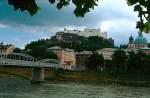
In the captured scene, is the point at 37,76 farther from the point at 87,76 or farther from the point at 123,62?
the point at 123,62

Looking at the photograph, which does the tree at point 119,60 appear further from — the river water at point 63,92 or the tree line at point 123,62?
the river water at point 63,92

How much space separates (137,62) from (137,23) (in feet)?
506

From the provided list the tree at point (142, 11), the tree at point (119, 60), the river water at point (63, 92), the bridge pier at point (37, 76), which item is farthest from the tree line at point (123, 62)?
the tree at point (142, 11)

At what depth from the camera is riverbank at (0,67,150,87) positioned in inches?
5108

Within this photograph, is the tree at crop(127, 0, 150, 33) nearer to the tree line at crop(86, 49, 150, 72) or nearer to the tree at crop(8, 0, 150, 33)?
the tree at crop(8, 0, 150, 33)

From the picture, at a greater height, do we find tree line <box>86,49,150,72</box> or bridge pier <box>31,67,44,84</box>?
tree line <box>86,49,150,72</box>

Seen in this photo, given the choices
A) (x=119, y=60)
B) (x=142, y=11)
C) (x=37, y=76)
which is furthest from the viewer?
(x=119, y=60)

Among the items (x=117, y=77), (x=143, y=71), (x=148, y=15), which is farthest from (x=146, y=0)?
(x=143, y=71)

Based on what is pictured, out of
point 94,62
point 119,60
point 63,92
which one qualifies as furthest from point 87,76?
point 63,92

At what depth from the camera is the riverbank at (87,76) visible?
130 meters

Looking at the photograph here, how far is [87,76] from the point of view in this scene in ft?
462

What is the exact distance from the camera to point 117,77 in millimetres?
142625

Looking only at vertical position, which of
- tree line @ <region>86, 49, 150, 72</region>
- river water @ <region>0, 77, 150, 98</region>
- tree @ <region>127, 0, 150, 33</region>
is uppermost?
tree line @ <region>86, 49, 150, 72</region>

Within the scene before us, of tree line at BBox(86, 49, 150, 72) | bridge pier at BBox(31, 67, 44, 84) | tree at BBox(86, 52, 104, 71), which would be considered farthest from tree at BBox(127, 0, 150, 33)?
tree at BBox(86, 52, 104, 71)
